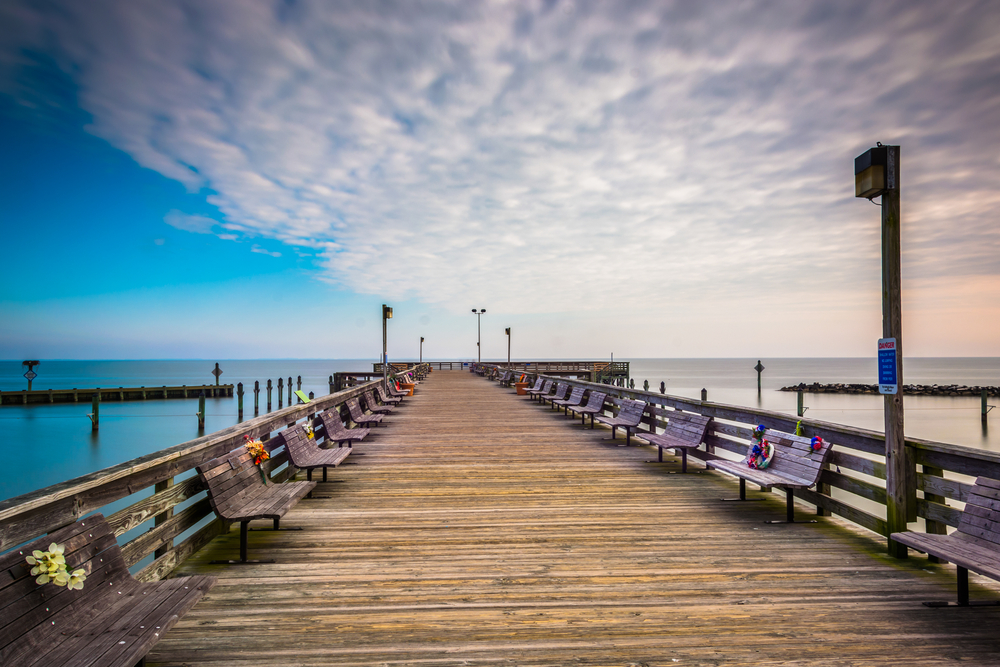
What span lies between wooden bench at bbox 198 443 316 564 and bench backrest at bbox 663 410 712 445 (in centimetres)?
477

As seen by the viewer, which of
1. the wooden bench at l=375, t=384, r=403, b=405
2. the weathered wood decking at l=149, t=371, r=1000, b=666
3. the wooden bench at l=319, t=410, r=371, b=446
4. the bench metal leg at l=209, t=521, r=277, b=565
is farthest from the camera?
the wooden bench at l=375, t=384, r=403, b=405

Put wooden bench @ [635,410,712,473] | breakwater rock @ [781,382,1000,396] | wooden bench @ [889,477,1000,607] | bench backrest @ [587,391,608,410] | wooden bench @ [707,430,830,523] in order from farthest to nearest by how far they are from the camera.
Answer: breakwater rock @ [781,382,1000,396], bench backrest @ [587,391,608,410], wooden bench @ [635,410,712,473], wooden bench @ [707,430,830,523], wooden bench @ [889,477,1000,607]

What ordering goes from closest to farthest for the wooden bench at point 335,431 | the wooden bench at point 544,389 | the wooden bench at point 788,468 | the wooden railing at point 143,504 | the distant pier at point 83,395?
the wooden railing at point 143,504
the wooden bench at point 788,468
the wooden bench at point 335,431
the wooden bench at point 544,389
the distant pier at point 83,395

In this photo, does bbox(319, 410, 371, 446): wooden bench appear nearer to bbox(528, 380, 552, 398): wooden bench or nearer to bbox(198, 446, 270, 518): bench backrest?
bbox(198, 446, 270, 518): bench backrest

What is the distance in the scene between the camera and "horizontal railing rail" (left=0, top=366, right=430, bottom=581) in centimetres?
234

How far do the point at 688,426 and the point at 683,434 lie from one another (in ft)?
0.43

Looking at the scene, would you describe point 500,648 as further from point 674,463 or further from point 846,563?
point 674,463

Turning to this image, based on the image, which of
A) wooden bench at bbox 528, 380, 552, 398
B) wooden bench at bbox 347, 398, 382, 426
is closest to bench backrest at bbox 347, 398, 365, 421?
wooden bench at bbox 347, 398, 382, 426

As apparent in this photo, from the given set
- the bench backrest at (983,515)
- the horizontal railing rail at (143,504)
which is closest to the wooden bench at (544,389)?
the horizontal railing rail at (143,504)

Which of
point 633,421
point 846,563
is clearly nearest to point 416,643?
point 846,563

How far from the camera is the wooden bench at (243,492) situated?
3750mm

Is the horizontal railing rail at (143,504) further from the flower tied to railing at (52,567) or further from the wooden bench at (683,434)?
the wooden bench at (683,434)

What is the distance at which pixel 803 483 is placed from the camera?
15.1 feet

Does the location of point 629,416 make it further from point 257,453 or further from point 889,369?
point 257,453
